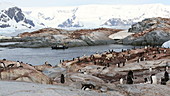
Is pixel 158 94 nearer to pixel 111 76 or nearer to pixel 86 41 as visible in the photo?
pixel 111 76

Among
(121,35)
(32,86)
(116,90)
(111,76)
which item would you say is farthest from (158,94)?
(121,35)

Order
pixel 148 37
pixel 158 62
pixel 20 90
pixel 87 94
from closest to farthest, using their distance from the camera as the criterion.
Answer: pixel 20 90
pixel 87 94
pixel 158 62
pixel 148 37

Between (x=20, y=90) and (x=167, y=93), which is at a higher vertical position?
(x=20, y=90)

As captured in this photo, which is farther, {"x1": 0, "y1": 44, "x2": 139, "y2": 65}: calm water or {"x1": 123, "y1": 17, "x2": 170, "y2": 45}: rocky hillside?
{"x1": 123, "y1": 17, "x2": 170, "y2": 45}: rocky hillside

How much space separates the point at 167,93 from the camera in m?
11.8

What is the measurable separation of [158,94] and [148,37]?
3011 inches

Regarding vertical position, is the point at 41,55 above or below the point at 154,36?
below

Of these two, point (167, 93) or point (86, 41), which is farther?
point (86, 41)

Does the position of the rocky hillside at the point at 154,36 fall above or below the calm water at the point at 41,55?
above

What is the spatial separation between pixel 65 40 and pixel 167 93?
82.0 metres

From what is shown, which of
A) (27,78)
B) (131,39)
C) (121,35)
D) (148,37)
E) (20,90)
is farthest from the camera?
(121,35)

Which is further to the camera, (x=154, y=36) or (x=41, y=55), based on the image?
(x=154, y=36)

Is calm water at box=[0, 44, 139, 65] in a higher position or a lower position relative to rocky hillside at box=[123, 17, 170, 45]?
lower

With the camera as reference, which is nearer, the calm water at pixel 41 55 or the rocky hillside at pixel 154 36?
the calm water at pixel 41 55
